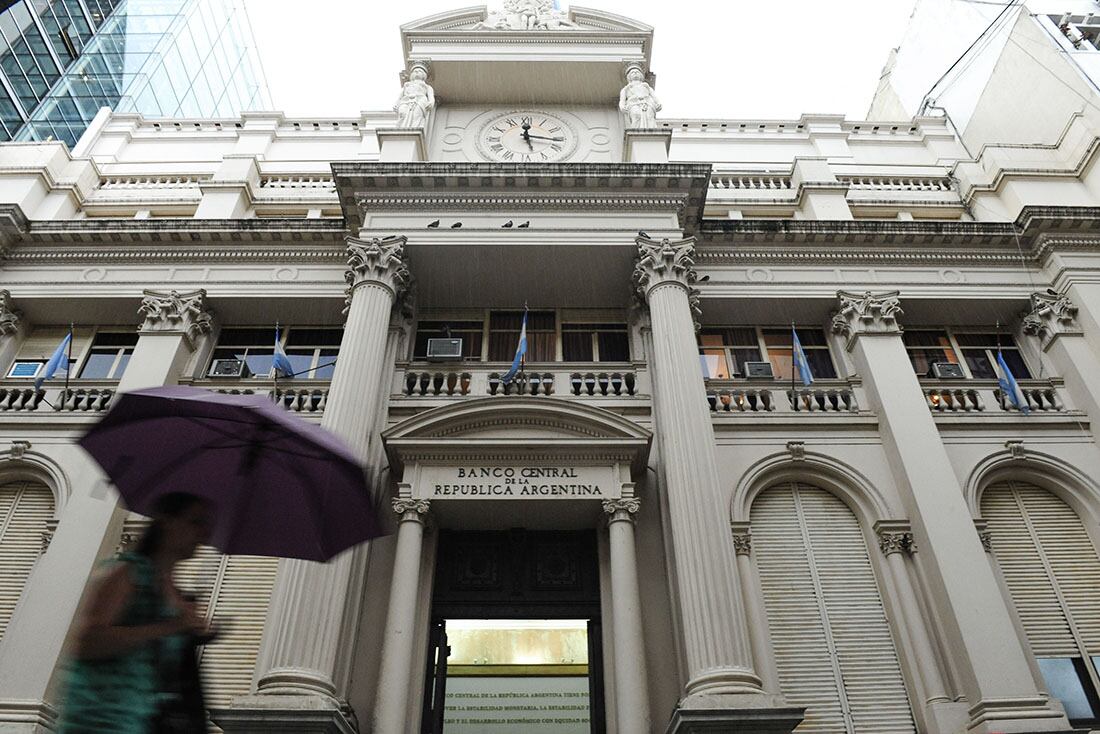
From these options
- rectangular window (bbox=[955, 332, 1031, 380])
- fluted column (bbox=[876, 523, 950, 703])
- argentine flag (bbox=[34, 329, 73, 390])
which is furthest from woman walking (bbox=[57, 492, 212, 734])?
rectangular window (bbox=[955, 332, 1031, 380])

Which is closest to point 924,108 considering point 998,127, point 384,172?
point 998,127

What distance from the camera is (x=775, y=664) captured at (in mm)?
11719

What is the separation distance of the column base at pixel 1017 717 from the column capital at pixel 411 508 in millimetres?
8516

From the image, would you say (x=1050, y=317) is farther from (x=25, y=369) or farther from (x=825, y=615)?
(x=25, y=369)

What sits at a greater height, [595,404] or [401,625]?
[595,404]

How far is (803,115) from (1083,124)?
6.81 meters

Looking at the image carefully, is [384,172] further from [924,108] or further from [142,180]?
[924,108]

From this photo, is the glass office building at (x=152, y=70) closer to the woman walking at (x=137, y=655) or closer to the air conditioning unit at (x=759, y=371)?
the air conditioning unit at (x=759, y=371)

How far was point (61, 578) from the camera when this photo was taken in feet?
38.8

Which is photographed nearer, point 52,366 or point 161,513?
point 161,513

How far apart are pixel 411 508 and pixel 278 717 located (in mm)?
3750

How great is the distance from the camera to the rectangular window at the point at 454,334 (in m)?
15.7

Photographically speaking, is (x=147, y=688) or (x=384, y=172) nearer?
(x=147, y=688)

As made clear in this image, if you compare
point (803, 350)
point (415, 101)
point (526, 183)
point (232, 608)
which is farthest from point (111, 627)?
point (415, 101)
